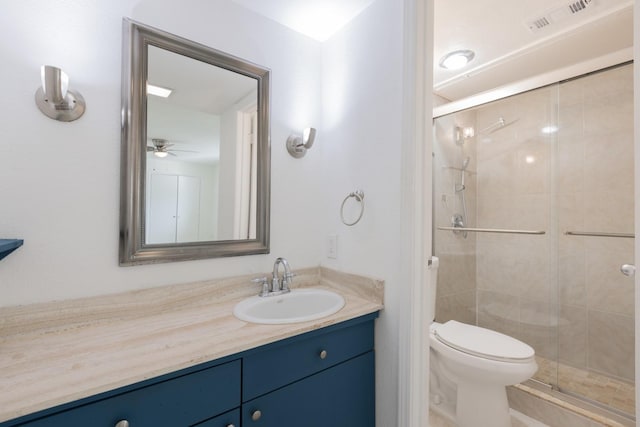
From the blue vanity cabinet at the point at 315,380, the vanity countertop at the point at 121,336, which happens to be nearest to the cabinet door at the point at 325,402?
the blue vanity cabinet at the point at 315,380

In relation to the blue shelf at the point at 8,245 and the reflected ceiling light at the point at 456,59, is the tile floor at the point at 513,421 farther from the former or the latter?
the reflected ceiling light at the point at 456,59

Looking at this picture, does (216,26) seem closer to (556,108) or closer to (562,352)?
(556,108)

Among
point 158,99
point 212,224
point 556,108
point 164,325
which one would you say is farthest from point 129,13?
point 556,108

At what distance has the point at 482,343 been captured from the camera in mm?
Answer: 1670

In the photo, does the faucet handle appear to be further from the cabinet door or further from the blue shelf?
the blue shelf

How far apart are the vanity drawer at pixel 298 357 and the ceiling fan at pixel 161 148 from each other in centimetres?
90

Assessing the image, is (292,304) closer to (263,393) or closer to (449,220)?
(263,393)

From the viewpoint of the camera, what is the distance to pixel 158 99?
4.03ft

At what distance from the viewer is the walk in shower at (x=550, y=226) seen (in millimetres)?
1992

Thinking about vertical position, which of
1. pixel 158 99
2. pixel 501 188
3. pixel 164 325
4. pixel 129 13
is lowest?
pixel 164 325

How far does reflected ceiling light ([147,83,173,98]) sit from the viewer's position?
1201 mm

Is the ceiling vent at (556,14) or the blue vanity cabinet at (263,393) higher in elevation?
the ceiling vent at (556,14)

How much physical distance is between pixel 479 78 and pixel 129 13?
7.39 feet

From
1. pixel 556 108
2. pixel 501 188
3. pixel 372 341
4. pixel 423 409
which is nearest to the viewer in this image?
pixel 423 409
